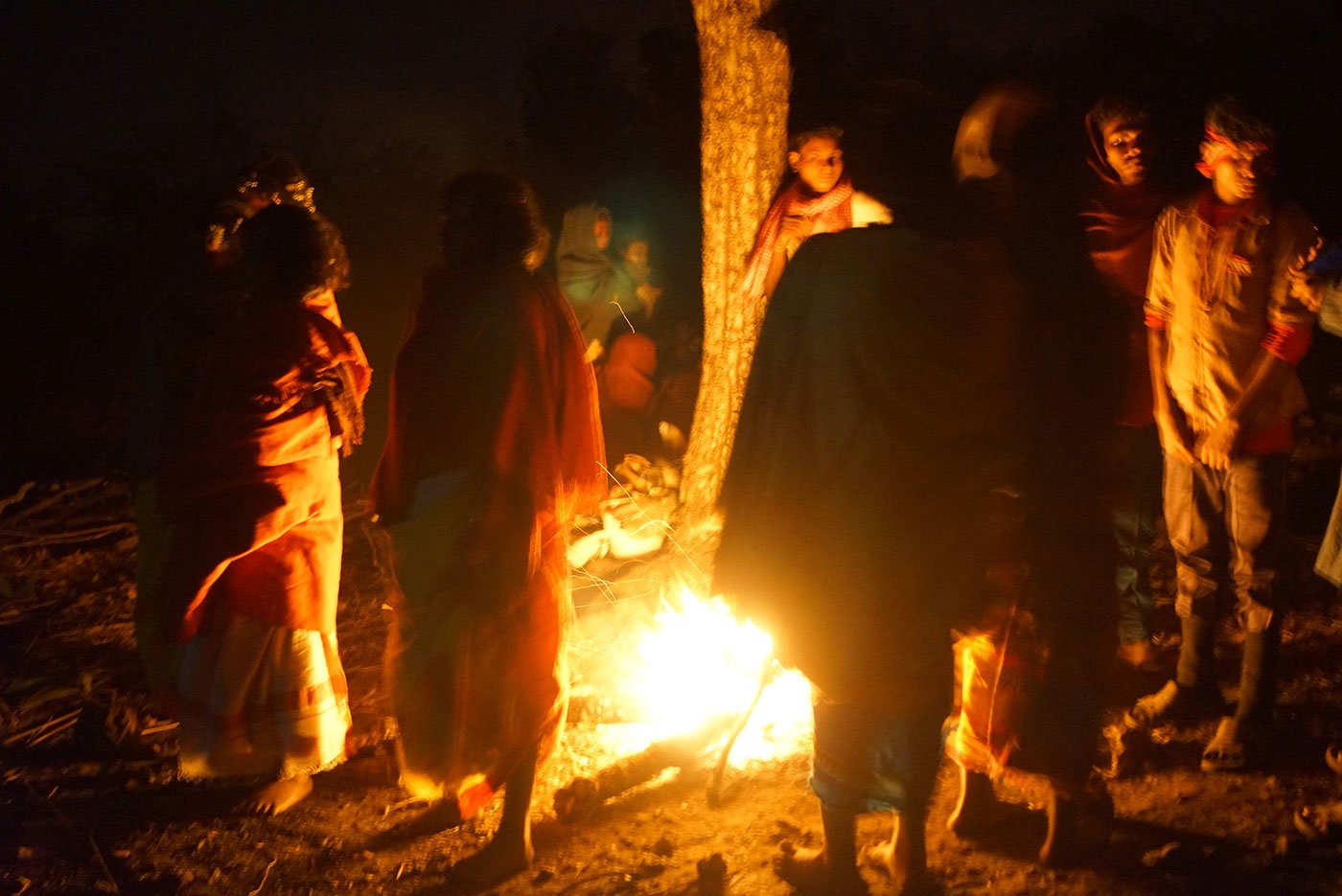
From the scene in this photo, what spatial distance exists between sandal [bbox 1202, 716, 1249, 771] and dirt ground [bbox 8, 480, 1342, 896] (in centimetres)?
4

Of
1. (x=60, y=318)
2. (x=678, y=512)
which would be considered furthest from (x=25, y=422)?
(x=678, y=512)

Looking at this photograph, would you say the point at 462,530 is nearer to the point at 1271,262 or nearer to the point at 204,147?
the point at 1271,262

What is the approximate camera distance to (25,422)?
9.16 meters

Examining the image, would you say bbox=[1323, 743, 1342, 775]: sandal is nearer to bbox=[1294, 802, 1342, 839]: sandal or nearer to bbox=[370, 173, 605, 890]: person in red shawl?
bbox=[1294, 802, 1342, 839]: sandal

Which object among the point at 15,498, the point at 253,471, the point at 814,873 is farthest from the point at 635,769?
the point at 15,498

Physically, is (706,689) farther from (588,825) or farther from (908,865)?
(908,865)

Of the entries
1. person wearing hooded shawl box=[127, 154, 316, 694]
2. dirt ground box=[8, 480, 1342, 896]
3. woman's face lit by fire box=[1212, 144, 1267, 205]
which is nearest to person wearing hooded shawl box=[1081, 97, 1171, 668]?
woman's face lit by fire box=[1212, 144, 1267, 205]

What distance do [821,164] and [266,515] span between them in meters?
2.61

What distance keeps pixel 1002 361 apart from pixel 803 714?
6.58 feet

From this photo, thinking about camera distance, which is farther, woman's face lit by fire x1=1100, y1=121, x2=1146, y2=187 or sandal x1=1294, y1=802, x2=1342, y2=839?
woman's face lit by fire x1=1100, y1=121, x2=1146, y2=187

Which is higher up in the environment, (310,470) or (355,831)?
(310,470)

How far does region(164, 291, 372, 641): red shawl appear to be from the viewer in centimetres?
309

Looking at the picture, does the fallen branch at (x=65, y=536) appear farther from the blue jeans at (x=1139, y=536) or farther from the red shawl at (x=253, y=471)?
the blue jeans at (x=1139, y=536)

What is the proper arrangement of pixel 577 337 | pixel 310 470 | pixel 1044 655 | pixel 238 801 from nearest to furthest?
pixel 1044 655
pixel 577 337
pixel 310 470
pixel 238 801
